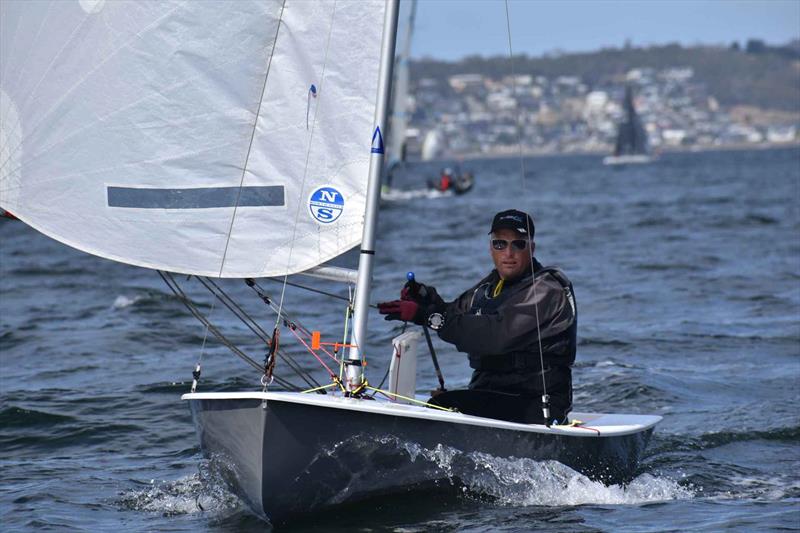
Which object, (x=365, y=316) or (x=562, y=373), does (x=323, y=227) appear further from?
(x=562, y=373)

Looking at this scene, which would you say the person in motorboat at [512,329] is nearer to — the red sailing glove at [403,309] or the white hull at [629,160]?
the red sailing glove at [403,309]

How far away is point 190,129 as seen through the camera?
543cm

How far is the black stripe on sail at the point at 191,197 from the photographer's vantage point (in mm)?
5426

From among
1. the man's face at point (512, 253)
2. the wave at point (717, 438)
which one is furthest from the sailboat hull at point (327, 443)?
the wave at point (717, 438)

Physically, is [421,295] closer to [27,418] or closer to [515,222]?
[515,222]

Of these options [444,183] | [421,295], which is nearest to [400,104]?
[444,183]

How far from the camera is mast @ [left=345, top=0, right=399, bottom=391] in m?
5.21

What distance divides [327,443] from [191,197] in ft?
4.18

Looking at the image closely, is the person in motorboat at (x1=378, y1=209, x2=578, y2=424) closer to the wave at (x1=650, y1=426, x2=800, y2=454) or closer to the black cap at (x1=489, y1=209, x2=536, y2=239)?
the black cap at (x1=489, y1=209, x2=536, y2=239)

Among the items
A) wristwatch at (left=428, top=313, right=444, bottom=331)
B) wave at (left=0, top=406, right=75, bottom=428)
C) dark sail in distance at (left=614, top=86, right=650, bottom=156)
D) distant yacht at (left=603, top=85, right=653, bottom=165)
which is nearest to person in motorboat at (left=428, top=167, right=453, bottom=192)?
wave at (left=0, top=406, right=75, bottom=428)

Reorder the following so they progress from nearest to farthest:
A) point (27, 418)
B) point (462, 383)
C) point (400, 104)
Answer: point (27, 418) → point (462, 383) → point (400, 104)

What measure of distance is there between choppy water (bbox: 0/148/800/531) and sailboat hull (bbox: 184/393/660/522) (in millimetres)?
78

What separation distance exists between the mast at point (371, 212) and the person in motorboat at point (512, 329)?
11 centimetres

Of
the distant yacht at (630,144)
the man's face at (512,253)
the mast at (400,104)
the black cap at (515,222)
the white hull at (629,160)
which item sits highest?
the distant yacht at (630,144)
